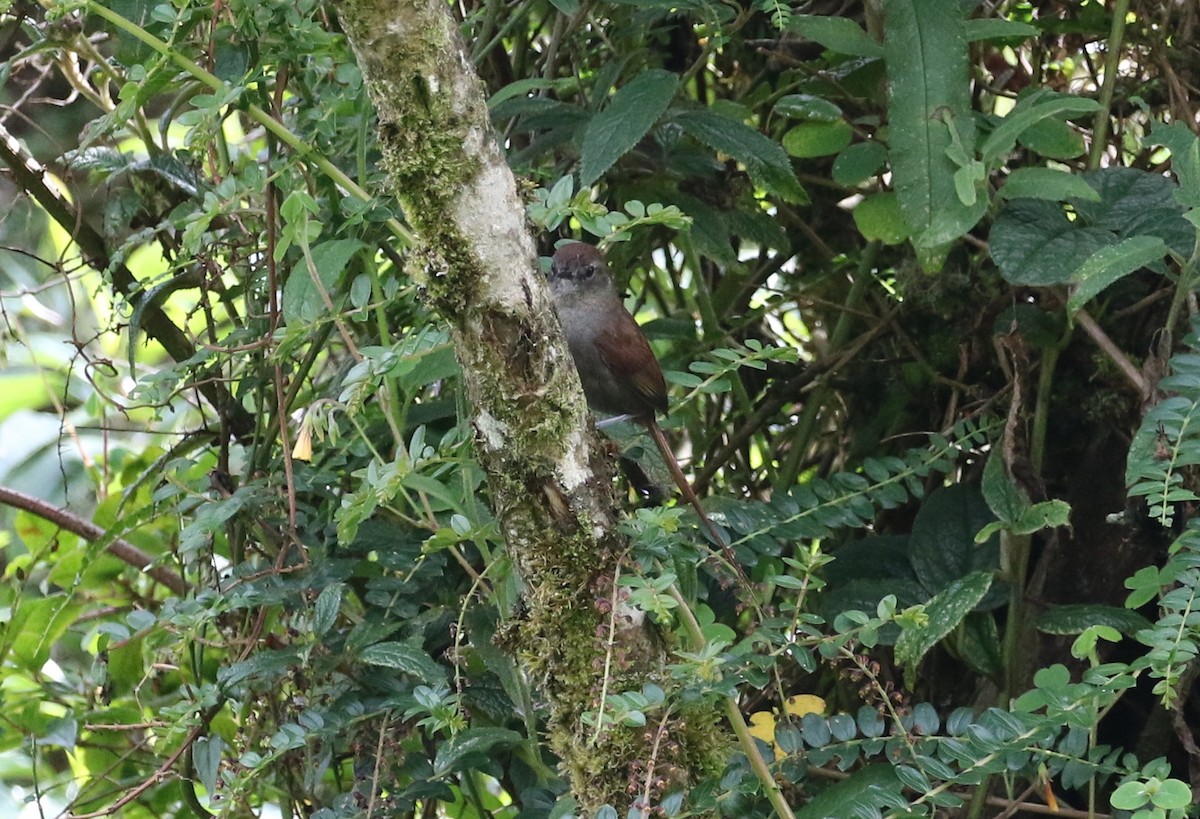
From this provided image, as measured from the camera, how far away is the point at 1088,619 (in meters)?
1.81

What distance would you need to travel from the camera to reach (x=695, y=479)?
2.43 meters

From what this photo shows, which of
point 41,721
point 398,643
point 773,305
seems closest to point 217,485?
point 398,643

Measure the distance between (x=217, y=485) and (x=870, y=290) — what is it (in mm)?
1282

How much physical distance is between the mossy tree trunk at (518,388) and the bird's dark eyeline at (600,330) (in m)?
0.91

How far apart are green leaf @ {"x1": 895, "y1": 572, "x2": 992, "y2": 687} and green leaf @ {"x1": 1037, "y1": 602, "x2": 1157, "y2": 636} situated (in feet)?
0.50

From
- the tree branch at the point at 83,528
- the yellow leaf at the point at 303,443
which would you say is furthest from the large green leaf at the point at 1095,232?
the tree branch at the point at 83,528

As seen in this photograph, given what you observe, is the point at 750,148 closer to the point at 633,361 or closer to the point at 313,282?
the point at 633,361

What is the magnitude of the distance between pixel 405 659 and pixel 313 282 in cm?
51

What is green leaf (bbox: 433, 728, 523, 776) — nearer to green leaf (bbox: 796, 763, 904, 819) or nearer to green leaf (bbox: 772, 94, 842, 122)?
green leaf (bbox: 796, 763, 904, 819)

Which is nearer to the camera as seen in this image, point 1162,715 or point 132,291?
point 132,291

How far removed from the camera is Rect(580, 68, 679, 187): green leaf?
1.82m

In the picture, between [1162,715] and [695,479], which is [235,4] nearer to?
[695,479]

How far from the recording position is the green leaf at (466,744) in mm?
1615

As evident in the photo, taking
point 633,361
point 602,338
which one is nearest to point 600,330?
point 602,338
